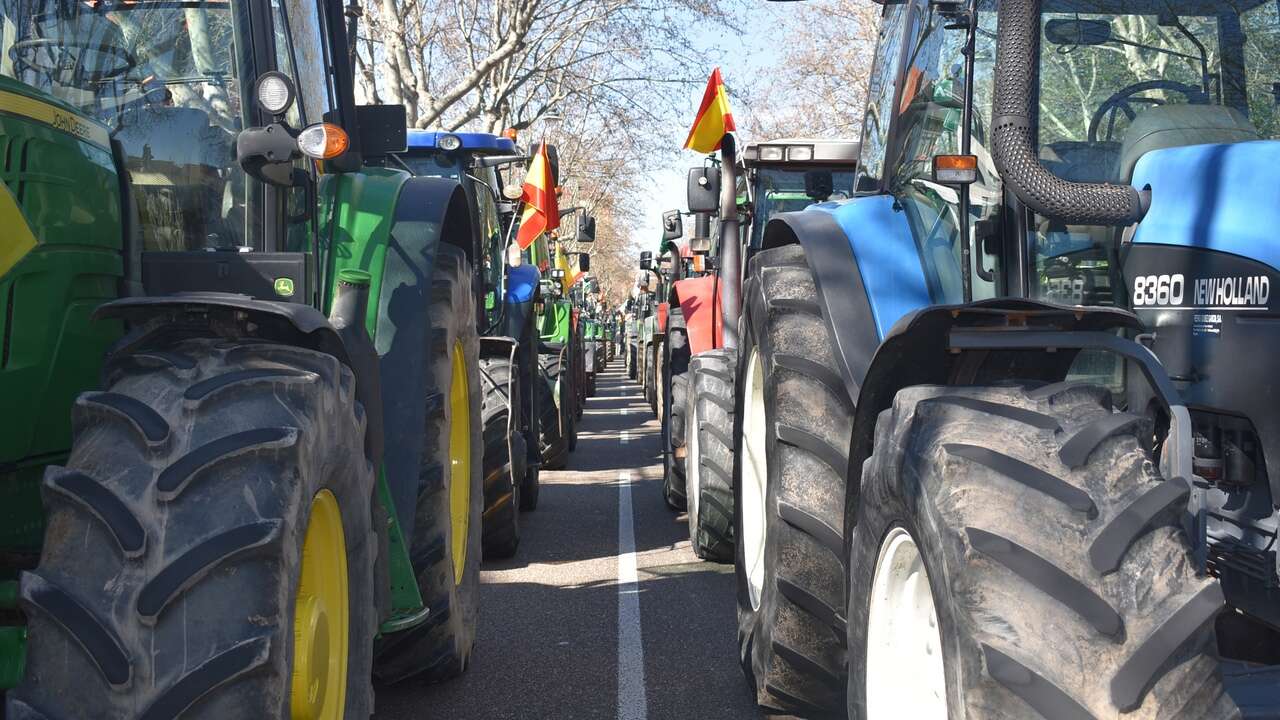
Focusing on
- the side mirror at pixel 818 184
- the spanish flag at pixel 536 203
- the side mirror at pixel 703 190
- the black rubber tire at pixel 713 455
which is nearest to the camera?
the black rubber tire at pixel 713 455

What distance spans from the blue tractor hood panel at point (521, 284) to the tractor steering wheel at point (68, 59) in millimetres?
6769

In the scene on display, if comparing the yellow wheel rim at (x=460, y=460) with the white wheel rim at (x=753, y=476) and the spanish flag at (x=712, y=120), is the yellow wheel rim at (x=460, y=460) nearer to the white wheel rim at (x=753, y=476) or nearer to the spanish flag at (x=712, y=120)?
the white wheel rim at (x=753, y=476)

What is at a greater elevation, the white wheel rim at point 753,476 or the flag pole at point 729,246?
the flag pole at point 729,246

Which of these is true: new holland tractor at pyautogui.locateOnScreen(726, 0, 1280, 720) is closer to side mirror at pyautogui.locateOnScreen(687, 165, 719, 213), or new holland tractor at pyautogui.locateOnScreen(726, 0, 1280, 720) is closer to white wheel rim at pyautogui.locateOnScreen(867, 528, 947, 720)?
white wheel rim at pyautogui.locateOnScreen(867, 528, 947, 720)

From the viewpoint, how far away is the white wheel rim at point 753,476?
4.79 metres

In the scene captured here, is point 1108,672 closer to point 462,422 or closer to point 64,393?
point 64,393

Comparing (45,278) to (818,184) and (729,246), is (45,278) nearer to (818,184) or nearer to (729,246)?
(729,246)

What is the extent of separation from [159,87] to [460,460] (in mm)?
2249

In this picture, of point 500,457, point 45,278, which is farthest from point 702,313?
point 45,278

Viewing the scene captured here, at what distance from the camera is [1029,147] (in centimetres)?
295

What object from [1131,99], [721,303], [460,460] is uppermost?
[1131,99]

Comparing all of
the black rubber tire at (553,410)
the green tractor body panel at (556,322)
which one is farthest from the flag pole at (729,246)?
the green tractor body panel at (556,322)

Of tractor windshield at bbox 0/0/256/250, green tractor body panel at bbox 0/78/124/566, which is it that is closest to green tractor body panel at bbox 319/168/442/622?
tractor windshield at bbox 0/0/256/250

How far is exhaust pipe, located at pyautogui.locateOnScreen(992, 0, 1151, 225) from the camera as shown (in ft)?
9.59
